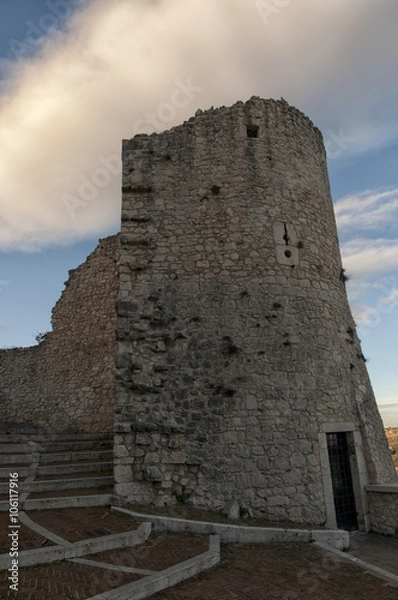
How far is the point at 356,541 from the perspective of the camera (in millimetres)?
8297

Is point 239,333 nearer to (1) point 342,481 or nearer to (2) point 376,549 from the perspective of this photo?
(1) point 342,481

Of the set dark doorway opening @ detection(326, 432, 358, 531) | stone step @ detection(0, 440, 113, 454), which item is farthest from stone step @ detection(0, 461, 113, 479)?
dark doorway opening @ detection(326, 432, 358, 531)

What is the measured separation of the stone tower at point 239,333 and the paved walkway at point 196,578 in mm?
1250

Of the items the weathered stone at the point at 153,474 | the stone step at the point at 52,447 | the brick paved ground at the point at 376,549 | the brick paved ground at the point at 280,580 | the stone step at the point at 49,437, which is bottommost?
the brick paved ground at the point at 376,549

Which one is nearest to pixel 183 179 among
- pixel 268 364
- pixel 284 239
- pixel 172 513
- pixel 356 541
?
pixel 284 239

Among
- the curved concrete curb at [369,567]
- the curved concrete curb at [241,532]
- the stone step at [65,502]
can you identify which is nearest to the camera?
the curved concrete curb at [369,567]

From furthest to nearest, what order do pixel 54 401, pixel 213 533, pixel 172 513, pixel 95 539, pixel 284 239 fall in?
pixel 54 401 < pixel 284 239 < pixel 172 513 < pixel 213 533 < pixel 95 539

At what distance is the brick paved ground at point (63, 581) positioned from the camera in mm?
4294

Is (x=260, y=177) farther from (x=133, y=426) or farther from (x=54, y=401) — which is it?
(x=54, y=401)

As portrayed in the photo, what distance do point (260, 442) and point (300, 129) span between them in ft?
27.9

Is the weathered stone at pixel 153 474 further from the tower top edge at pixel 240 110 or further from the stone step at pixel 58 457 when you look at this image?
the tower top edge at pixel 240 110

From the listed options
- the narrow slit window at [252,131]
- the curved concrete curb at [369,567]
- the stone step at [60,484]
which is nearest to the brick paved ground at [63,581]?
the stone step at [60,484]

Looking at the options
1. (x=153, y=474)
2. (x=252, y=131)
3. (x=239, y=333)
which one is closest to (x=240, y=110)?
(x=252, y=131)

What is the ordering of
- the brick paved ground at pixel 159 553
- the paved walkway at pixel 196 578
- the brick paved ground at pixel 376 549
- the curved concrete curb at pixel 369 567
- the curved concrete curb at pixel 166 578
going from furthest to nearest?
the brick paved ground at pixel 376 549 < the curved concrete curb at pixel 369 567 < the brick paved ground at pixel 159 553 < the paved walkway at pixel 196 578 < the curved concrete curb at pixel 166 578
